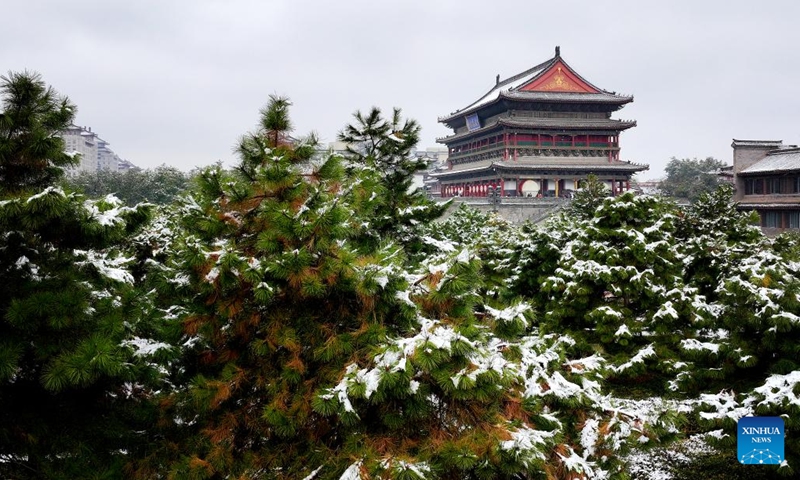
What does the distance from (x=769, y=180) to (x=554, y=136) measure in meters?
14.4

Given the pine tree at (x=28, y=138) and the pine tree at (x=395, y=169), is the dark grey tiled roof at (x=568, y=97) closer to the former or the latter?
the pine tree at (x=395, y=169)

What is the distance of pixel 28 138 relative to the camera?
3.89m

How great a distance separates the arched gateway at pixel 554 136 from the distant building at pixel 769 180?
9.34 metres

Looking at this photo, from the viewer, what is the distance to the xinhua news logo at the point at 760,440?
6043 mm

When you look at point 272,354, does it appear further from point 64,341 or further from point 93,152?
point 93,152

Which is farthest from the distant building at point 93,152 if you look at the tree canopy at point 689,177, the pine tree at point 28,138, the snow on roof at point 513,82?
the pine tree at point 28,138

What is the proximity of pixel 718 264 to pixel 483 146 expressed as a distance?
3152cm

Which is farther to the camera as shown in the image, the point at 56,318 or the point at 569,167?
the point at 569,167

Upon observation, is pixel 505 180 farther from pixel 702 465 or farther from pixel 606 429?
pixel 606 429

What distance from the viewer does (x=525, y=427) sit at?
387 centimetres

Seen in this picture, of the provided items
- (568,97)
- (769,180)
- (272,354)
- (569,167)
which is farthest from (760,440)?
(568,97)

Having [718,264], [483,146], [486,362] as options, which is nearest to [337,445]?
[486,362]

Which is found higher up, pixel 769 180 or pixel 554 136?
pixel 554 136

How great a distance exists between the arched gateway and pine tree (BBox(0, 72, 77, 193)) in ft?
113
